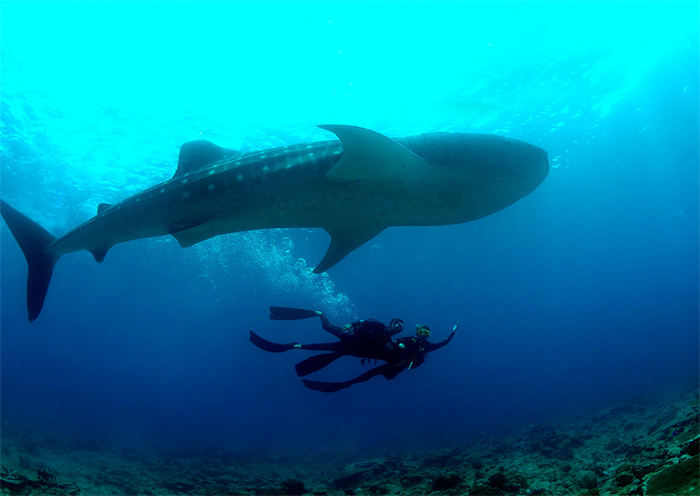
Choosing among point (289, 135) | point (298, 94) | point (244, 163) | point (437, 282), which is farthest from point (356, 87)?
point (437, 282)

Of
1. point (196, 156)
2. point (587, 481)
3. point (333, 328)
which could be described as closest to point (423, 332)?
point (333, 328)

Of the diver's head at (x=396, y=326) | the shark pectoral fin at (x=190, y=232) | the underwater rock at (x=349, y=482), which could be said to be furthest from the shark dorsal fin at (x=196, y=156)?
the underwater rock at (x=349, y=482)

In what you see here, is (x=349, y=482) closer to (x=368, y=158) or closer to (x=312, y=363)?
(x=312, y=363)

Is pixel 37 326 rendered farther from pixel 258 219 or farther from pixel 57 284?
pixel 258 219

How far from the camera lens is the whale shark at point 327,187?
5027mm

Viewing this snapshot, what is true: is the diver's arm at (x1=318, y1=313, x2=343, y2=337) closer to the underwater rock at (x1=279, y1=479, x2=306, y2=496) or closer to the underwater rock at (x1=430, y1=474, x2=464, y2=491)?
the underwater rock at (x1=430, y1=474, x2=464, y2=491)

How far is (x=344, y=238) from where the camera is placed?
21.7ft

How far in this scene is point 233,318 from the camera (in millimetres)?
71562

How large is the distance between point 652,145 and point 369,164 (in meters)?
33.5

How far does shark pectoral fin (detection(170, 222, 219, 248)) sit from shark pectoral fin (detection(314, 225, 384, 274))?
1.81 meters

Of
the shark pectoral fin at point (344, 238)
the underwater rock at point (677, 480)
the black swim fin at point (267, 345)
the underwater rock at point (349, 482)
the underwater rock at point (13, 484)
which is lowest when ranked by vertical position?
the underwater rock at point (677, 480)

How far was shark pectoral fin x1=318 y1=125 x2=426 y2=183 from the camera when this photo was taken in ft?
14.8

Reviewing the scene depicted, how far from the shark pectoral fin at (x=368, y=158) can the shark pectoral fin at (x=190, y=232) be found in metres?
1.90

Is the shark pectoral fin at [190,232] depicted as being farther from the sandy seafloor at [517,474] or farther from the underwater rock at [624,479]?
the underwater rock at [624,479]
